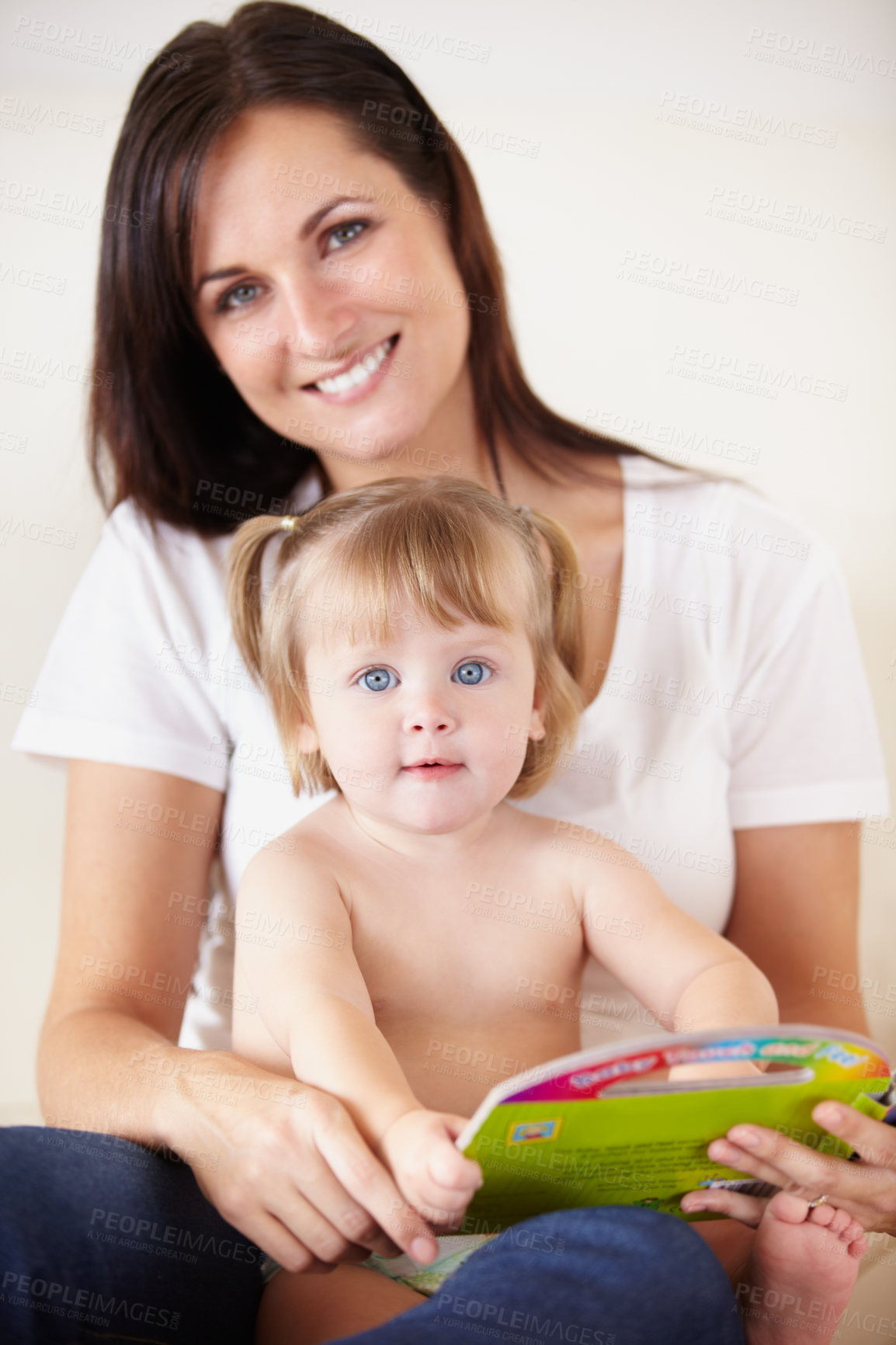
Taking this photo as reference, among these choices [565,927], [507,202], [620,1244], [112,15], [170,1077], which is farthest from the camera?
[507,202]

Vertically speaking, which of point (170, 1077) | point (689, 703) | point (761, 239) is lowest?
point (170, 1077)

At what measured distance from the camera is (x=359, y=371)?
133cm

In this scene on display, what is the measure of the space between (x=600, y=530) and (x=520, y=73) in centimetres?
62

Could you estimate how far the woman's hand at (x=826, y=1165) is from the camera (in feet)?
2.97

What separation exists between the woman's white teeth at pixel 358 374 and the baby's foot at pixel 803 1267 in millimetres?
962

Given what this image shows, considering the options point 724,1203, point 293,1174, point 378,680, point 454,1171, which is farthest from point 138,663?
point 724,1203

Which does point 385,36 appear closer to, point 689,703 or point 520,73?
point 520,73

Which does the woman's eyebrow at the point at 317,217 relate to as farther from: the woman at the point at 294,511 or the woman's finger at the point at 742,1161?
the woman's finger at the point at 742,1161

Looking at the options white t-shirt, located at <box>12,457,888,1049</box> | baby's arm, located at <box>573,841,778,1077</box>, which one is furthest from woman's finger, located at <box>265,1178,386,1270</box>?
white t-shirt, located at <box>12,457,888,1049</box>

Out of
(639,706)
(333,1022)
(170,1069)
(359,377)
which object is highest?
(359,377)

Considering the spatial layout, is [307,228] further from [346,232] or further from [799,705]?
[799,705]

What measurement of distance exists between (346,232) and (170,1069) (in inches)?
36.3

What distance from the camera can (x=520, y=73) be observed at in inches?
58.3

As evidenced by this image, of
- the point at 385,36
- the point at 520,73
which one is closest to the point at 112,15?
the point at 385,36
